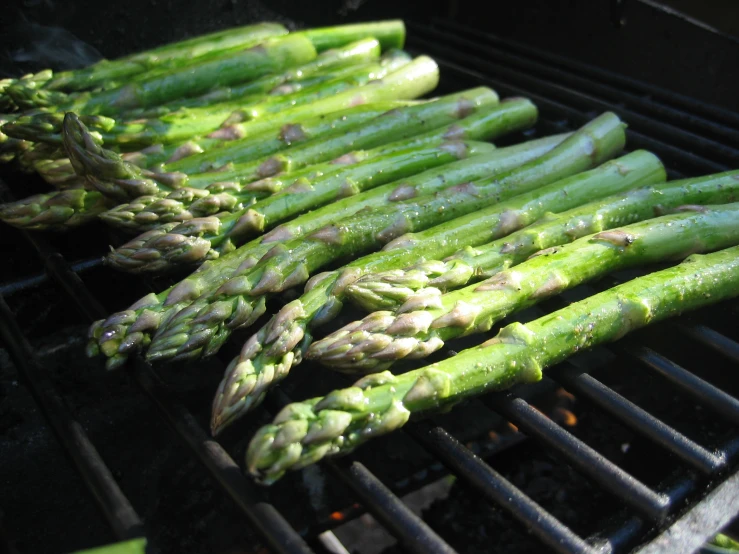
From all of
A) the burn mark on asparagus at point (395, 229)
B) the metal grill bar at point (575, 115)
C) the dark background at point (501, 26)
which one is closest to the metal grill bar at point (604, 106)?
the metal grill bar at point (575, 115)

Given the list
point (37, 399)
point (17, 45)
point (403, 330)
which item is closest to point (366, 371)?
point (403, 330)

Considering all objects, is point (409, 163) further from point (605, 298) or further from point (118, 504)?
point (118, 504)

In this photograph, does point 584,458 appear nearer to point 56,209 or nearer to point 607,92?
point 56,209

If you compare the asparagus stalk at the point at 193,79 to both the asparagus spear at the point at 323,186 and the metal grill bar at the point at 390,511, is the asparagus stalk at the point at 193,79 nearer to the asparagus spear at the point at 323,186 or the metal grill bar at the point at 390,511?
the asparagus spear at the point at 323,186

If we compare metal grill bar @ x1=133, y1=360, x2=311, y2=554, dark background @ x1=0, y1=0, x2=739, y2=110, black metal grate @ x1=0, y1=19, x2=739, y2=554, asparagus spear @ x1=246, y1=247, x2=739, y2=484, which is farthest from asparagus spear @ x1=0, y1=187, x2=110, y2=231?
asparagus spear @ x1=246, y1=247, x2=739, y2=484

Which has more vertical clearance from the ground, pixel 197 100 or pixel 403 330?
pixel 197 100

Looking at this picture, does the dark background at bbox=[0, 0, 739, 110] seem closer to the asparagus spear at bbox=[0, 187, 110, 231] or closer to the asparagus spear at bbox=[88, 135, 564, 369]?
the asparagus spear at bbox=[88, 135, 564, 369]

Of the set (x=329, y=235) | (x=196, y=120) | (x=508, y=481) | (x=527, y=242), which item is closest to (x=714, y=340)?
(x=527, y=242)
